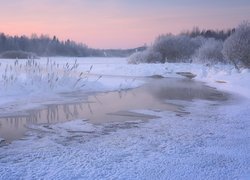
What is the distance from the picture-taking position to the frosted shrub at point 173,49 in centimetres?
6266

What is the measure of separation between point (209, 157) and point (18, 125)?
18.1 feet

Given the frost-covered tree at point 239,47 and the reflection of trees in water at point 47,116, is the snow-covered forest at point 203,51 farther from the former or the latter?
the reflection of trees in water at point 47,116

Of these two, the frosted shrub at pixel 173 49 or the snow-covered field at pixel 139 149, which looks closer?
the snow-covered field at pixel 139 149

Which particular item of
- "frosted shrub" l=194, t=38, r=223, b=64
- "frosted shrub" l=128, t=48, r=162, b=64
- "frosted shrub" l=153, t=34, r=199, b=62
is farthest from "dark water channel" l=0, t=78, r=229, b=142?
"frosted shrub" l=153, t=34, r=199, b=62

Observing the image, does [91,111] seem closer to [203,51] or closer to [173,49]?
[203,51]

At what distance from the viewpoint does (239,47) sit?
3656cm

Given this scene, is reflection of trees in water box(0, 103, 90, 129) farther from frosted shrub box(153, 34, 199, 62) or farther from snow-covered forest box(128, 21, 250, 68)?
frosted shrub box(153, 34, 199, 62)

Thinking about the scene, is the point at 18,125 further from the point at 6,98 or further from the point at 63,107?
the point at 6,98

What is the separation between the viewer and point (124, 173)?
21.1ft

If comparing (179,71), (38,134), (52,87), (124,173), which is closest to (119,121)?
(38,134)

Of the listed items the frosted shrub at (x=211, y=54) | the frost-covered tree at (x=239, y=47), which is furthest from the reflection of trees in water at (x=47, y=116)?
the frosted shrub at (x=211, y=54)

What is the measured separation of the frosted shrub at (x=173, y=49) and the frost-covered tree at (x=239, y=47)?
23059 millimetres

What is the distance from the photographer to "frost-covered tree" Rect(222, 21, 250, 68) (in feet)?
119

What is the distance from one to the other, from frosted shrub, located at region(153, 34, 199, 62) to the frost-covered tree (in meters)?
23.1
